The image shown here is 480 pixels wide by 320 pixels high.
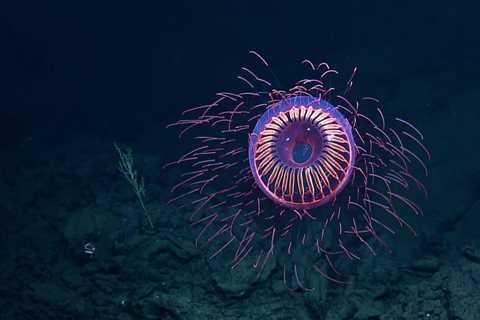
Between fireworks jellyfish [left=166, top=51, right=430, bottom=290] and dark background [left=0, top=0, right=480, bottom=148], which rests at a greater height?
dark background [left=0, top=0, right=480, bottom=148]

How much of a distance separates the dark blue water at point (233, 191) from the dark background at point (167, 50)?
0.09 m

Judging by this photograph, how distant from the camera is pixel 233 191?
7.62 meters

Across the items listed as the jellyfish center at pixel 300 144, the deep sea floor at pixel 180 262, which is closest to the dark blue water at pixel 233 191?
the deep sea floor at pixel 180 262

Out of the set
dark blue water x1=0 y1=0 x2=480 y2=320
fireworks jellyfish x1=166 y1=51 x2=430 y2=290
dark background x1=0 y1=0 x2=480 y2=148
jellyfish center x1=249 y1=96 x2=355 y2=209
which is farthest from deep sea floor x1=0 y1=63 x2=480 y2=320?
dark background x1=0 y1=0 x2=480 y2=148

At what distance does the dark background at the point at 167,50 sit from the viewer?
11.6 meters

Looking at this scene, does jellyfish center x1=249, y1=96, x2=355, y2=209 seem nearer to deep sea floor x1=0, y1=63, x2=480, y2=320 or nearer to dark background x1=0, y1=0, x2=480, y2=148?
deep sea floor x1=0, y1=63, x2=480, y2=320

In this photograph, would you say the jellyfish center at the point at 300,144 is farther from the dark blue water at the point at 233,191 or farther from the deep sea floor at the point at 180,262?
the deep sea floor at the point at 180,262

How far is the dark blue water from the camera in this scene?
5023mm

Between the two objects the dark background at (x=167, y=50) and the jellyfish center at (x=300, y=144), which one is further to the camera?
the dark background at (x=167, y=50)

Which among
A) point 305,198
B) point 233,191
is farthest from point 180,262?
point 233,191

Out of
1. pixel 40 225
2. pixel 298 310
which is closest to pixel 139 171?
pixel 40 225

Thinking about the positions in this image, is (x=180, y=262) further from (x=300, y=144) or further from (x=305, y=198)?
(x=300, y=144)

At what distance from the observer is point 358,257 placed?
5.53 metres

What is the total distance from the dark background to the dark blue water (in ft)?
0.28
